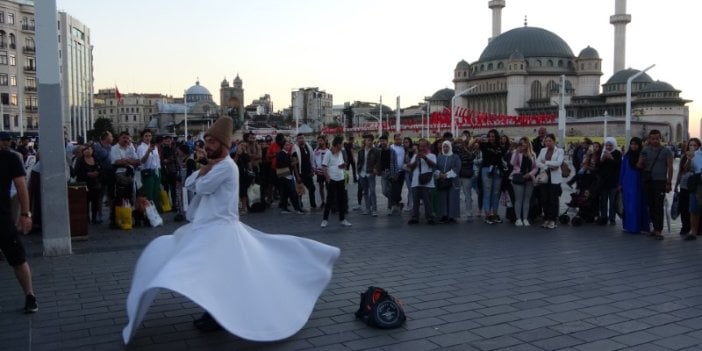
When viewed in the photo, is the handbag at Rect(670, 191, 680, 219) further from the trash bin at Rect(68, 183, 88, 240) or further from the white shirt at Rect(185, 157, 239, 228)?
the trash bin at Rect(68, 183, 88, 240)

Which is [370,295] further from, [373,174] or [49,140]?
[373,174]

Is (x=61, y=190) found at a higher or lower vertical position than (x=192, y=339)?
higher

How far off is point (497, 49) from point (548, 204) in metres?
110

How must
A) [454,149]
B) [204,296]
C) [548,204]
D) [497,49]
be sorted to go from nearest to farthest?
1. [204,296]
2. [548,204]
3. [454,149]
4. [497,49]

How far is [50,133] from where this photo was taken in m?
9.02

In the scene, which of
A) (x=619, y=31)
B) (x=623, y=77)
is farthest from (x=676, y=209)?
(x=619, y=31)

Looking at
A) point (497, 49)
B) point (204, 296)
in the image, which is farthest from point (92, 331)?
point (497, 49)

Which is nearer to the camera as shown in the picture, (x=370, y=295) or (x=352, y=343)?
(x=352, y=343)

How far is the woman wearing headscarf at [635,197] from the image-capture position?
11.2 m

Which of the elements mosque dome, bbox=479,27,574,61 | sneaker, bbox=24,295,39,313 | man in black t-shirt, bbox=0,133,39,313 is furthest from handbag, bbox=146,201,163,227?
mosque dome, bbox=479,27,574,61

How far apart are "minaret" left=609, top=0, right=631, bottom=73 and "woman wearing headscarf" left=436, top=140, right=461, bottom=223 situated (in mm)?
99451

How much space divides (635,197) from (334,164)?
5.75 metres

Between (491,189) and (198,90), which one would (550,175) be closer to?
(491,189)

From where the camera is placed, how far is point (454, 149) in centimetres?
1374
